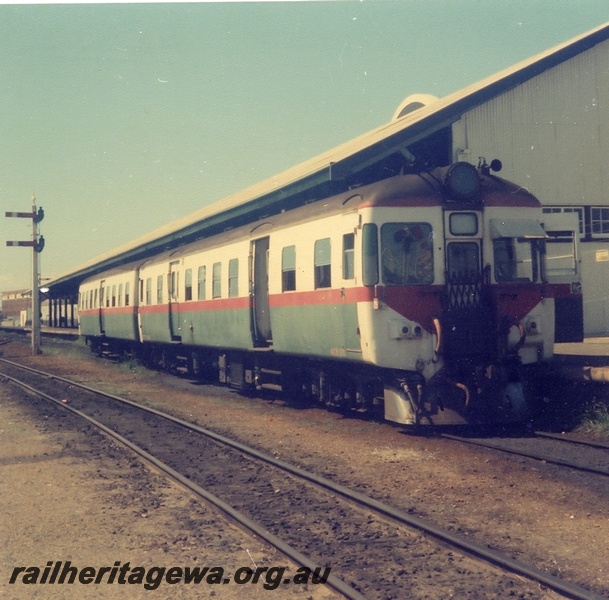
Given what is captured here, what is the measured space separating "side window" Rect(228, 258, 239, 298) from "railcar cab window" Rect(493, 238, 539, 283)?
5834mm

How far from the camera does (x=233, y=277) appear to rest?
51.8 ft

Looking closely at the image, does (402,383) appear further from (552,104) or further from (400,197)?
(552,104)

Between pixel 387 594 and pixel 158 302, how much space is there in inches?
685

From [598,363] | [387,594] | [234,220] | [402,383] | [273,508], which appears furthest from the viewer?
[234,220]

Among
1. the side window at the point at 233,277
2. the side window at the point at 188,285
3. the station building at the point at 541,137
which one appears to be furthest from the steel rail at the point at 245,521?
the station building at the point at 541,137

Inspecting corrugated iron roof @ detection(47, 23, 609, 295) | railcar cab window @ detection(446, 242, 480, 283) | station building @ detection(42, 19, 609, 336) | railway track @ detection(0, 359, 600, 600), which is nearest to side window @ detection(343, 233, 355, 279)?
railcar cab window @ detection(446, 242, 480, 283)

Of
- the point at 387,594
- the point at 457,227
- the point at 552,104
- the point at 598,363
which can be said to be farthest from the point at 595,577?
the point at 552,104

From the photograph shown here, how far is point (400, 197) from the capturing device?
10750 millimetres

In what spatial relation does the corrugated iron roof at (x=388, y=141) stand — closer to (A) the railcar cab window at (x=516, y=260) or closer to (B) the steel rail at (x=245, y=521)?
(A) the railcar cab window at (x=516, y=260)

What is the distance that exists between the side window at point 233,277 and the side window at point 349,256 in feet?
15.1

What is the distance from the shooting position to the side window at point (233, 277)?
15.6 meters

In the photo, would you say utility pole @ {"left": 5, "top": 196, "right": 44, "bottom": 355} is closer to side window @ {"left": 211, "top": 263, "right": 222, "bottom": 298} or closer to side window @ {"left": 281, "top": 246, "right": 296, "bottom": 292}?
side window @ {"left": 211, "top": 263, "right": 222, "bottom": 298}

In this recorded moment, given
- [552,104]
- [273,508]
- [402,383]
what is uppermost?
[552,104]

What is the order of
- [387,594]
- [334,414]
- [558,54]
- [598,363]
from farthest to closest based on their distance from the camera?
1. [558,54]
2. [334,414]
3. [598,363]
4. [387,594]
